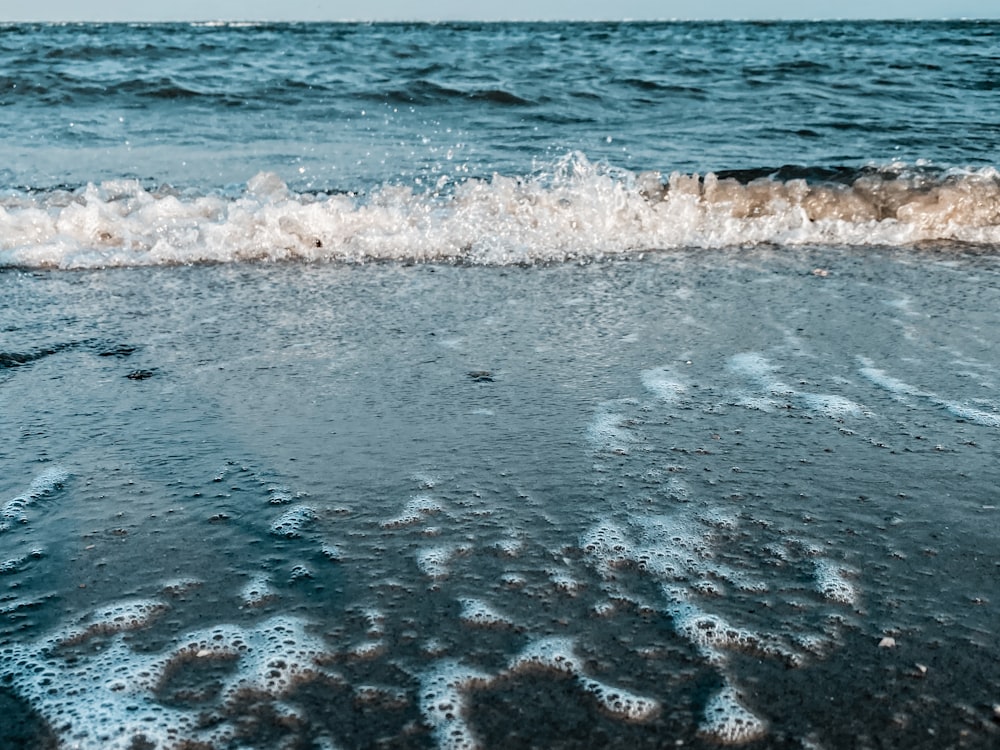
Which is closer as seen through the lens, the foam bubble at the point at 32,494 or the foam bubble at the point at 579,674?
the foam bubble at the point at 579,674

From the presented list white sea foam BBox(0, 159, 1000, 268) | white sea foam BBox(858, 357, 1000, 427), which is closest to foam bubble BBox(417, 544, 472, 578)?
white sea foam BBox(858, 357, 1000, 427)

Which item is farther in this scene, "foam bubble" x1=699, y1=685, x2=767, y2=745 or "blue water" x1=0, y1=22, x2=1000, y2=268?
"blue water" x1=0, y1=22, x2=1000, y2=268

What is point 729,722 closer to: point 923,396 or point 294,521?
point 294,521

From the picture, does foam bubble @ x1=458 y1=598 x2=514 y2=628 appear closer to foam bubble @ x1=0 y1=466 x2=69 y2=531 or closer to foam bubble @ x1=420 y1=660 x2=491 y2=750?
foam bubble @ x1=420 y1=660 x2=491 y2=750

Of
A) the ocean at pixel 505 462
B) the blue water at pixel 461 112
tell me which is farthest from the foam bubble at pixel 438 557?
the blue water at pixel 461 112

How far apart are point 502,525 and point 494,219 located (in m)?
2.99

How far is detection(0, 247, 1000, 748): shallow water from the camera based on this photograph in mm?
1433

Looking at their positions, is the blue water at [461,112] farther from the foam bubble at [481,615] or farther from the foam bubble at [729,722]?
the foam bubble at [729,722]

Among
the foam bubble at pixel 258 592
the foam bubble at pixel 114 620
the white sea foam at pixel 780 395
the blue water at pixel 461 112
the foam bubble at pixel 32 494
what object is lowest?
the white sea foam at pixel 780 395

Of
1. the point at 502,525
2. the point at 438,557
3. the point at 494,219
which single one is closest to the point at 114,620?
the point at 438,557

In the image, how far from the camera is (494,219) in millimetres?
4746

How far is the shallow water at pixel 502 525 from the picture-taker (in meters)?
1.43

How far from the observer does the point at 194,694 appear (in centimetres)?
145

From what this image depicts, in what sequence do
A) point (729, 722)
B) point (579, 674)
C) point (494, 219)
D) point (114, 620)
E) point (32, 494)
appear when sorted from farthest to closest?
point (494, 219)
point (32, 494)
point (114, 620)
point (579, 674)
point (729, 722)
